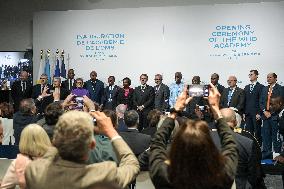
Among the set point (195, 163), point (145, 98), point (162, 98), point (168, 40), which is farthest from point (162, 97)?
point (195, 163)

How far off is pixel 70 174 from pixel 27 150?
3.53ft

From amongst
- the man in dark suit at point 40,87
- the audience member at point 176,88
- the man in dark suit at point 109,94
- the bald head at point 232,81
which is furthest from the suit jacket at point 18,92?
the bald head at point 232,81

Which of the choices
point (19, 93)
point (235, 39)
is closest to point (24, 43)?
point (19, 93)

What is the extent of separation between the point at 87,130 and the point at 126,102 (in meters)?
8.57

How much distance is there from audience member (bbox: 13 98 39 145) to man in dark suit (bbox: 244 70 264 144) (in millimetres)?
5250

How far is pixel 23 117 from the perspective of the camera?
19.0 feet

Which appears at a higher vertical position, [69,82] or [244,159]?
[69,82]

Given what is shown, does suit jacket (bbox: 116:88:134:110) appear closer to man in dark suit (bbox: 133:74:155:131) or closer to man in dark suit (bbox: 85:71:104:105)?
man in dark suit (bbox: 133:74:155:131)

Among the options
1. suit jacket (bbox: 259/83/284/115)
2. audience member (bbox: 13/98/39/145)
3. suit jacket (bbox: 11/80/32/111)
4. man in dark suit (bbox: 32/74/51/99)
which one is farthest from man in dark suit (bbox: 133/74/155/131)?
audience member (bbox: 13/98/39/145)

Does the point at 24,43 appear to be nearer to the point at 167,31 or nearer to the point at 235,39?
the point at 167,31

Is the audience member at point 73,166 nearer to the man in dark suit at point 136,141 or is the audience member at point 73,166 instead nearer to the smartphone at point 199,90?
the smartphone at point 199,90

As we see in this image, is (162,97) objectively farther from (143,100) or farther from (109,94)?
(109,94)

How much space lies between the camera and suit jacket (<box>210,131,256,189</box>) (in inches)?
145

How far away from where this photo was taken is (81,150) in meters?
1.94
